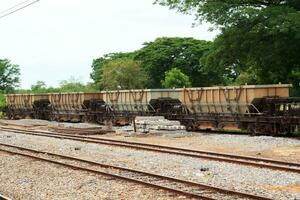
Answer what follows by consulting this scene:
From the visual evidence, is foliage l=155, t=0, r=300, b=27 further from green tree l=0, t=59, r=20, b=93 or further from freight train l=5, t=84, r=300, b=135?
green tree l=0, t=59, r=20, b=93

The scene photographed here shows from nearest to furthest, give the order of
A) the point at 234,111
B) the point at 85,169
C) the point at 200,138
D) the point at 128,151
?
1. the point at 85,169
2. the point at 128,151
3. the point at 200,138
4. the point at 234,111

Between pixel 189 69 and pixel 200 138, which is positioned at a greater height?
pixel 189 69

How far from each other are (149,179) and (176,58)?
2504 inches

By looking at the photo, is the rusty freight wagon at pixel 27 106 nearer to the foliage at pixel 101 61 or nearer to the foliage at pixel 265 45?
the foliage at pixel 265 45

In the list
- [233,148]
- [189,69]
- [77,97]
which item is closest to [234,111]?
[233,148]

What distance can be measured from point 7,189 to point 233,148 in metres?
9.98

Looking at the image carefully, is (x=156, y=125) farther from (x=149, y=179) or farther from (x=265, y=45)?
(x=149, y=179)

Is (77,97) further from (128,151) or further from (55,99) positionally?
(128,151)

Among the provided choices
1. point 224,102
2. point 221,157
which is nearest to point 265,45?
point 224,102

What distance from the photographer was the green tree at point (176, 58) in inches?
2878

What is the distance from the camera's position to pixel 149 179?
12.8 metres

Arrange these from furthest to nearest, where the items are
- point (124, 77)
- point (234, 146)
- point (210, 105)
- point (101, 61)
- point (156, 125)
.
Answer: point (101, 61) → point (124, 77) → point (210, 105) → point (156, 125) → point (234, 146)

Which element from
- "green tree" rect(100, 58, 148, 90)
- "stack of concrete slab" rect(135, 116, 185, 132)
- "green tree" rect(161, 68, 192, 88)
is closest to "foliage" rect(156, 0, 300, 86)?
"stack of concrete slab" rect(135, 116, 185, 132)

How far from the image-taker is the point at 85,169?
47.4ft
